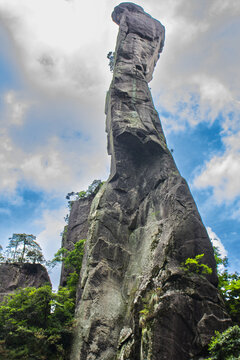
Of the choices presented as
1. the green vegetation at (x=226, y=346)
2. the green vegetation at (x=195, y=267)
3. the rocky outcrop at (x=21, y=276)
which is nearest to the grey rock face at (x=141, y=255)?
the green vegetation at (x=195, y=267)

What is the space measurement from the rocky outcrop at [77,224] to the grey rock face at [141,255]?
6043mm

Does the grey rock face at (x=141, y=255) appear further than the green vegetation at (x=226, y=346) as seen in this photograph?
Yes

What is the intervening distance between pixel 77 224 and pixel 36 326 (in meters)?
12.6

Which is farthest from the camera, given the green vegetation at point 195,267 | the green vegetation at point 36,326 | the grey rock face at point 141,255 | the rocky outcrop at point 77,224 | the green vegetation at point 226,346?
the rocky outcrop at point 77,224

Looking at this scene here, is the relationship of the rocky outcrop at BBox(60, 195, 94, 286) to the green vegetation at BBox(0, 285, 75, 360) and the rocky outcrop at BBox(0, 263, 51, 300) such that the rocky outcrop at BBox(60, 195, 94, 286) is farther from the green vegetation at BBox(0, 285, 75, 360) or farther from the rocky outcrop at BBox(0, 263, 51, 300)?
the green vegetation at BBox(0, 285, 75, 360)

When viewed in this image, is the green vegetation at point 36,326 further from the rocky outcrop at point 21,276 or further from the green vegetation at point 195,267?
the rocky outcrop at point 21,276

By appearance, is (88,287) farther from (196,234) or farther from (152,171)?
(152,171)

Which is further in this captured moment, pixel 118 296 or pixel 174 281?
pixel 118 296

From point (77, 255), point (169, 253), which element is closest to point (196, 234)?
point (169, 253)

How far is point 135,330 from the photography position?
14.5m

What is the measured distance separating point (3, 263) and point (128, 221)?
13807mm

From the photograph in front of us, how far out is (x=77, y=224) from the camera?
2884cm

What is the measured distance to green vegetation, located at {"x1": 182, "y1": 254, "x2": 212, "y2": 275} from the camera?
1455 cm

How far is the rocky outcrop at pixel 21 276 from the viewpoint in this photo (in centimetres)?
2645
